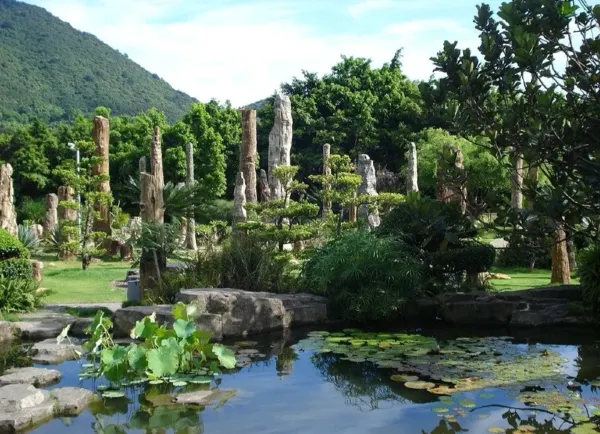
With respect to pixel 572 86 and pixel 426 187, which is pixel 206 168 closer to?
pixel 426 187

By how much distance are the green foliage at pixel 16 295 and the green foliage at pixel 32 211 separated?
59.4 feet

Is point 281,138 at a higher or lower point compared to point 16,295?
higher

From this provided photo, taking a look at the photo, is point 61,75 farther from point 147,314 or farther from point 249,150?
point 147,314

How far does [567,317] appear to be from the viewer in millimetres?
9078

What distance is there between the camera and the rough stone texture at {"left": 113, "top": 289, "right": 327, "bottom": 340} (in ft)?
26.9

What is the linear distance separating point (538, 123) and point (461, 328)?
410 centimetres

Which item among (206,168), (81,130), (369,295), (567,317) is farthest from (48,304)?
(81,130)

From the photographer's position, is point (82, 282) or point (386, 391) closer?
point (386, 391)

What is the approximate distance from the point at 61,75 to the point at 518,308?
60975 mm

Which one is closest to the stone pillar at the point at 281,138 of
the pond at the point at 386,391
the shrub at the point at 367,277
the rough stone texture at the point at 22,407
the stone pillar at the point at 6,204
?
the shrub at the point at 367,277

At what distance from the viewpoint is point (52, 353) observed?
7348 millimetres

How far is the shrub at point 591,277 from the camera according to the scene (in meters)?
8.84

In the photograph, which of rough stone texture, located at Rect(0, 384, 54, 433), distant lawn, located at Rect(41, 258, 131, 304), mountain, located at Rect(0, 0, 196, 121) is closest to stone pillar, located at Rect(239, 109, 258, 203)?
distant lawn, located at Rect(41, 258, 131, 304)

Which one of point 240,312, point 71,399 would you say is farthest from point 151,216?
point 71,399
